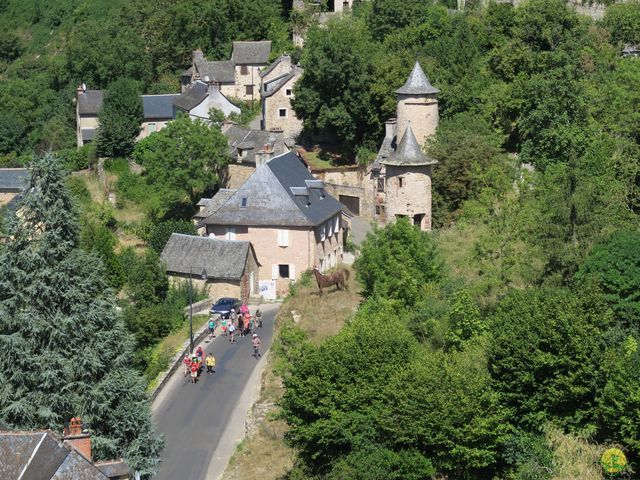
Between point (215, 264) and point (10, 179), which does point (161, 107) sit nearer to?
point (10, 179)

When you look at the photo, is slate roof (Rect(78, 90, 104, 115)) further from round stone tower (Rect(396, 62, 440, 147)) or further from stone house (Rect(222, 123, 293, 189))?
round stone tower (Rect(396, 62, 440, 147))

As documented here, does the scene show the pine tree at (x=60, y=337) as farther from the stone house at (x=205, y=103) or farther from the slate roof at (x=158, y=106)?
the slate roof at (x=158, y=106)

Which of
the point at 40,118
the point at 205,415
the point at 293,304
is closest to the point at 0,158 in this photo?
the point at 40,118

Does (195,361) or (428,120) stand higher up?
(428,120)

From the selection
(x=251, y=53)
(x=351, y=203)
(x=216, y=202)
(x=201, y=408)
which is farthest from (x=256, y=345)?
(x=251, y=53)

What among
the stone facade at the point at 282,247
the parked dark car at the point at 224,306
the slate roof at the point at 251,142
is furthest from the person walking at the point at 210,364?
the slate roof at the point at 251,142

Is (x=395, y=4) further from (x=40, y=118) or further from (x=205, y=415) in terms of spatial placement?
(x=205, y=415)
